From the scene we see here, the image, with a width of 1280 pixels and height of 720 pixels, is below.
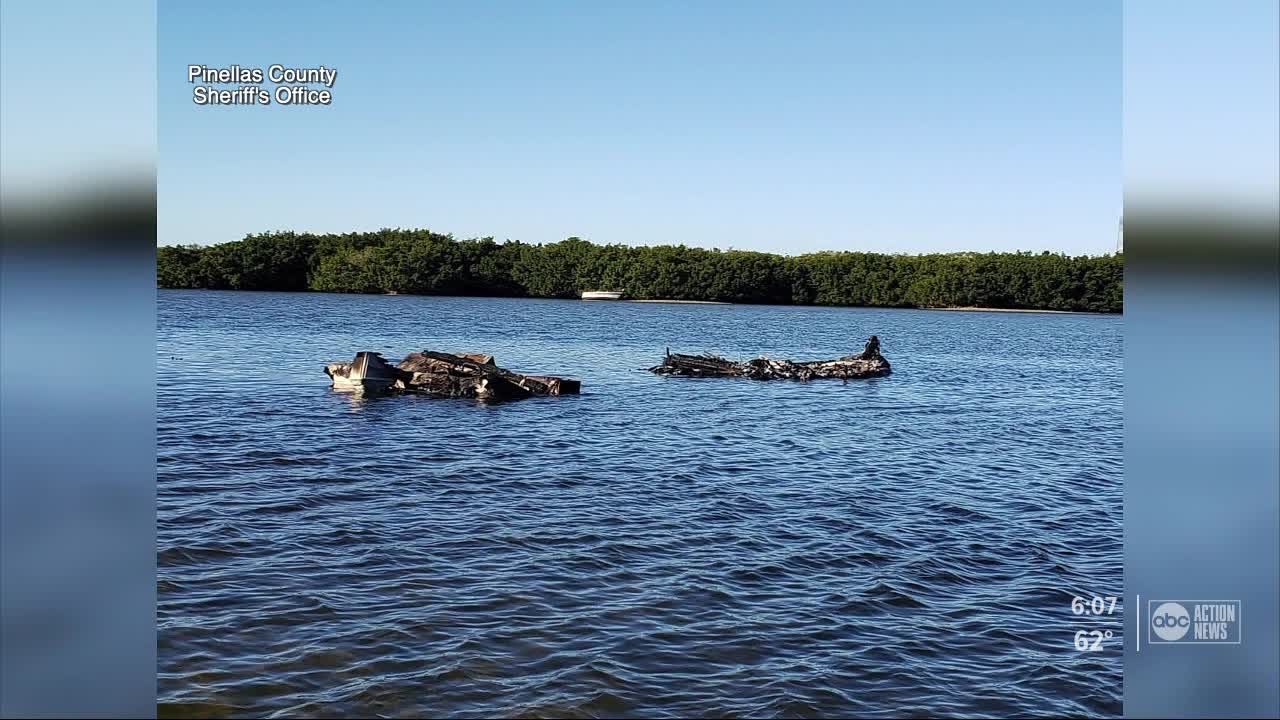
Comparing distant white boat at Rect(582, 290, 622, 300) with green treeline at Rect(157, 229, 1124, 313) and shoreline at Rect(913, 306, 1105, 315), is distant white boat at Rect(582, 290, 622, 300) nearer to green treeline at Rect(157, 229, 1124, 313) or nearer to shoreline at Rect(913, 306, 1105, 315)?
green treeline at Rect(157, 229, 1124, 313)

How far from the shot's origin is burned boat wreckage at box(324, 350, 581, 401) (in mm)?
32562

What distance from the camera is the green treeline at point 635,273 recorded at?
15700 centimetres

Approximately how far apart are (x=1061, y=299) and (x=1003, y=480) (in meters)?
168

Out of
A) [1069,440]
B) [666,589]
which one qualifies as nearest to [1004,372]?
[1069,440]

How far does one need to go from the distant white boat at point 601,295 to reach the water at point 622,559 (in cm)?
16026

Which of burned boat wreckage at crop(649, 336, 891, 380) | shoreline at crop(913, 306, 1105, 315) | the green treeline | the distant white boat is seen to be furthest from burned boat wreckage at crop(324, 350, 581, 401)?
shoreline at crop(913, 306, 1105, 315)

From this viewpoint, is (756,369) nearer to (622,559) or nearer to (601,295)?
(622,559)

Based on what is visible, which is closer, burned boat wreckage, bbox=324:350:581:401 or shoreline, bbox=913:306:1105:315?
burned boat wreckage, bbox=324:350:581:401
